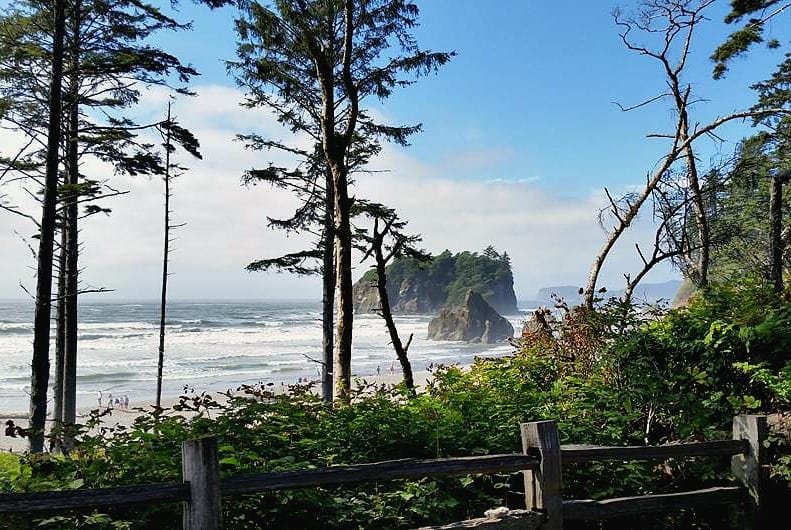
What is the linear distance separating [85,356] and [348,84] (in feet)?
104

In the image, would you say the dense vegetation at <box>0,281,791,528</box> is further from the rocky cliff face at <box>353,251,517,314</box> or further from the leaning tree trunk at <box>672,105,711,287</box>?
the rocky cliff face at <box>353,251,517,314</box>

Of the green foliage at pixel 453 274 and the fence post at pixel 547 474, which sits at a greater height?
the green foliage at pixel 453 274

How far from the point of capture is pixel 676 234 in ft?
37.8

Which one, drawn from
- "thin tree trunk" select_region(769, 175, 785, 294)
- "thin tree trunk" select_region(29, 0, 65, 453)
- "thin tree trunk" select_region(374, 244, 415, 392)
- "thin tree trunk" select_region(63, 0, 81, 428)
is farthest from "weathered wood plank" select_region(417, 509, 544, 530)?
"thin tree trunk" select_region(63, 0, 81, 428)

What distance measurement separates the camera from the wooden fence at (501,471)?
2721 mm

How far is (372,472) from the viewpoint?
3234mm

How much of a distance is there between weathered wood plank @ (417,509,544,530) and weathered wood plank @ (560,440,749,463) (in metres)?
0.43

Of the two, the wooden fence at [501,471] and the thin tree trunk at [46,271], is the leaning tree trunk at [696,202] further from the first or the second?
the thin tree trunk at [46,271]

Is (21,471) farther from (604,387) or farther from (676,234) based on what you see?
(676,234)

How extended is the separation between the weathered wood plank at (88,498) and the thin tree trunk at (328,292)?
10291 mm

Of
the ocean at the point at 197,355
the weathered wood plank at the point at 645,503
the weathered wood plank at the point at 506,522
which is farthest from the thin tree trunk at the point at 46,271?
the weathered wood plank at the point at 645,503

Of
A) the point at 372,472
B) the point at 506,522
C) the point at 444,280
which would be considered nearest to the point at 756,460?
the point at 506,522

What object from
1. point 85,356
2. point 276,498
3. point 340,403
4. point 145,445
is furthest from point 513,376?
point 85,356

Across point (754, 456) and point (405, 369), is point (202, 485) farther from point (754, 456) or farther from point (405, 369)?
point (405, 369)
